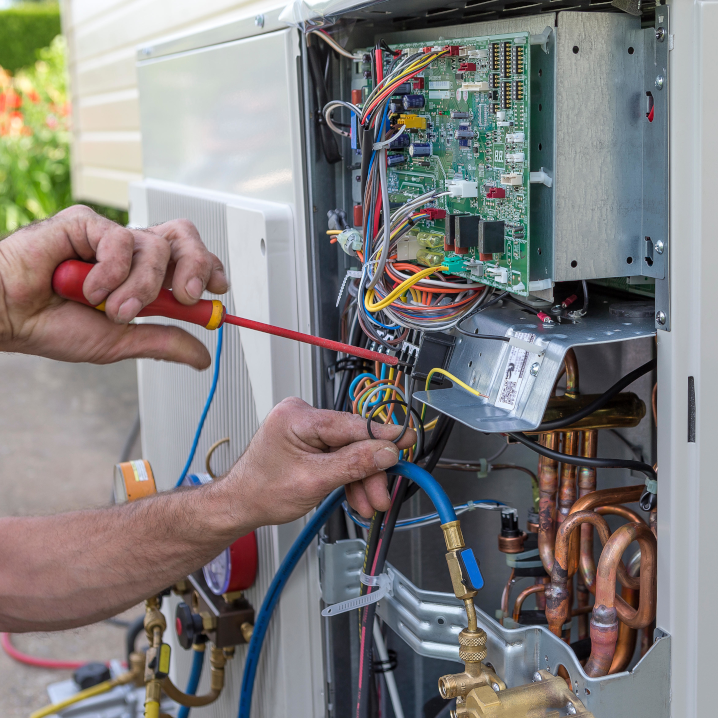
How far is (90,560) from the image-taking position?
1114mm

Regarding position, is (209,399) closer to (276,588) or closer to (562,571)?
(276,588)

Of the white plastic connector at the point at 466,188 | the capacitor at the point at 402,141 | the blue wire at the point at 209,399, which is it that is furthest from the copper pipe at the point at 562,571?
the blue wire at the point at 209,399

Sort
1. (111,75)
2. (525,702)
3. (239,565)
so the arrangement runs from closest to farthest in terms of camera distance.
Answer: (525,702)
(239,565)
(111,75)

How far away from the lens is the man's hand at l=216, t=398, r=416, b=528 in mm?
889

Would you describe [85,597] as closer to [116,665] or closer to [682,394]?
[682,394]

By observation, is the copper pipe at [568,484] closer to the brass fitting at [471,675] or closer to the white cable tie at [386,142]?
the brass fitting at [471,675]

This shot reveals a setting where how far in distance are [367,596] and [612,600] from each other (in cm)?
28

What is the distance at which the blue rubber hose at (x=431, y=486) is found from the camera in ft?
2.77

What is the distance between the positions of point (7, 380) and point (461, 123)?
15.4 feet

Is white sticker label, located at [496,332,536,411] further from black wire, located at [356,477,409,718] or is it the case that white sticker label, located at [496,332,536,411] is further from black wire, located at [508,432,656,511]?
black wire, located at [356,477,409,718]

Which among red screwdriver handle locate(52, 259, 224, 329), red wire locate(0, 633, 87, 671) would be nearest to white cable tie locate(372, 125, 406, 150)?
red screwdriver handle locate(52, 259, 224, 329)

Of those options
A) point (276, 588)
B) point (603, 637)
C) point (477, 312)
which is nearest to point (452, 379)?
point (477, 312)

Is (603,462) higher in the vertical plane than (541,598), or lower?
higher

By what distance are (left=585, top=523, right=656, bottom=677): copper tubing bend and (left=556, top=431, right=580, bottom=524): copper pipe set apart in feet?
0.37
